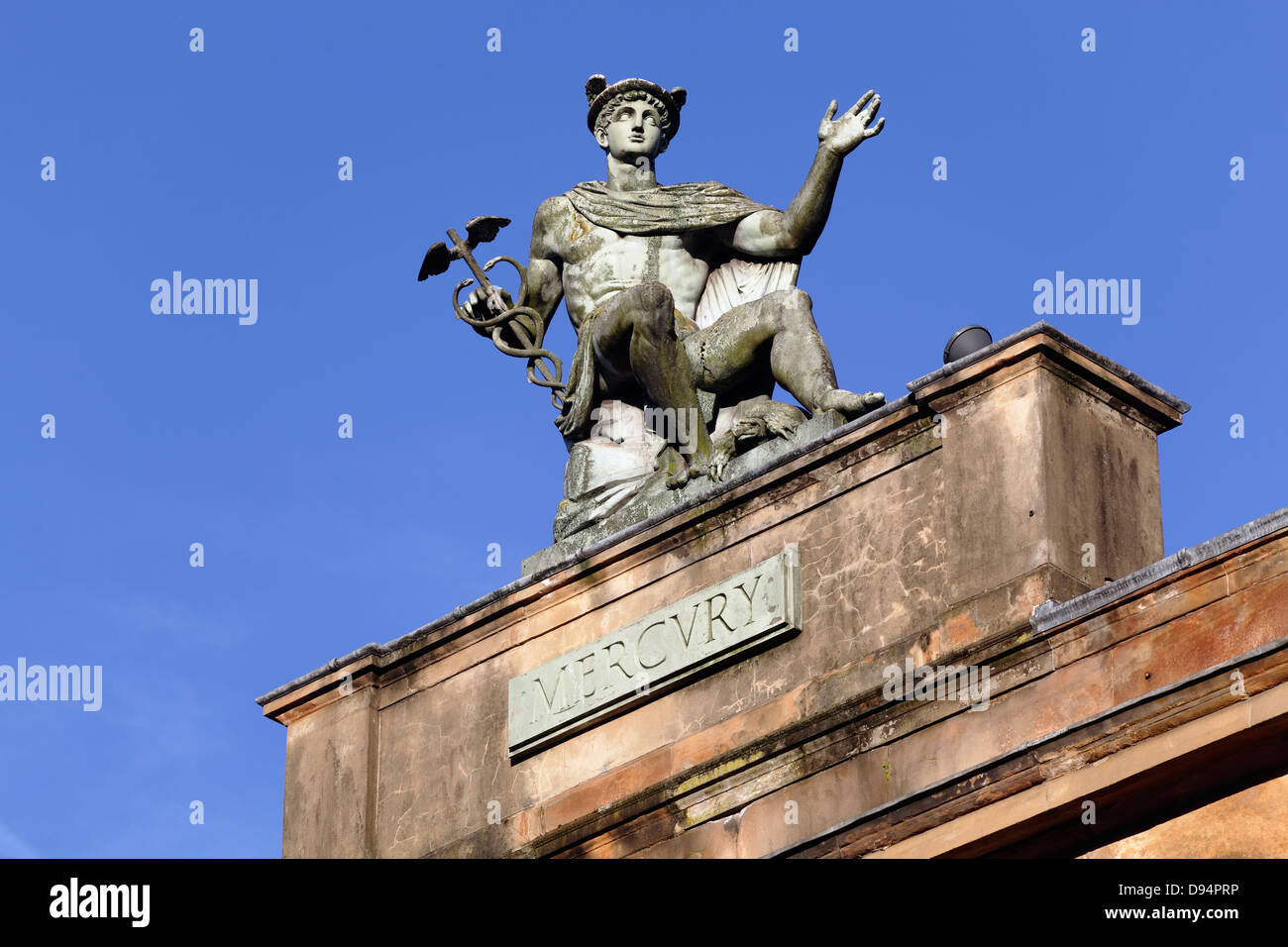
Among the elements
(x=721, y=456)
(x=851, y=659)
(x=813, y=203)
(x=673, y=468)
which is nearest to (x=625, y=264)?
(x=813, y=203)

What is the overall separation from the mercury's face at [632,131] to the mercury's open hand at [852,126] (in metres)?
1.79

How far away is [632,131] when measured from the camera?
26406mm

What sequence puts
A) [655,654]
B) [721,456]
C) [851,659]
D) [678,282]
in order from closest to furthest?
[851,659] < [655,654] < [721,456] < [678,282]

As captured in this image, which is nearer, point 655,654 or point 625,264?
point 655,654

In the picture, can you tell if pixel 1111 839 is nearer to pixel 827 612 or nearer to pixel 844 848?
pixel 844 848

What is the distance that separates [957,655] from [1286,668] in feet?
8.93

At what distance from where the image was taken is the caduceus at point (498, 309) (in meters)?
26.4

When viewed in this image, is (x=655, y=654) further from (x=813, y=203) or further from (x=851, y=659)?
(x=813, y=203)

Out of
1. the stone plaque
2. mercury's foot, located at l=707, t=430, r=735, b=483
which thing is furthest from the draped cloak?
the stone plaque

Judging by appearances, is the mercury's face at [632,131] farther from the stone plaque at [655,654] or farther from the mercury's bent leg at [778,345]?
the stone plaque at [655,654]

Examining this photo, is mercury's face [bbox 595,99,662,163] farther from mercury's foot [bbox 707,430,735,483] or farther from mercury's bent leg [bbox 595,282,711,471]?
mercury's foot [bbox 707,430,735,483]

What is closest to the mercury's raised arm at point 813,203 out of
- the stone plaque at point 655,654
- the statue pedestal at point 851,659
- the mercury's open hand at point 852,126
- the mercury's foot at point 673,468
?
the mercury's open hand at point 852,126

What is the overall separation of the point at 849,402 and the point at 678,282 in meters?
2.43
